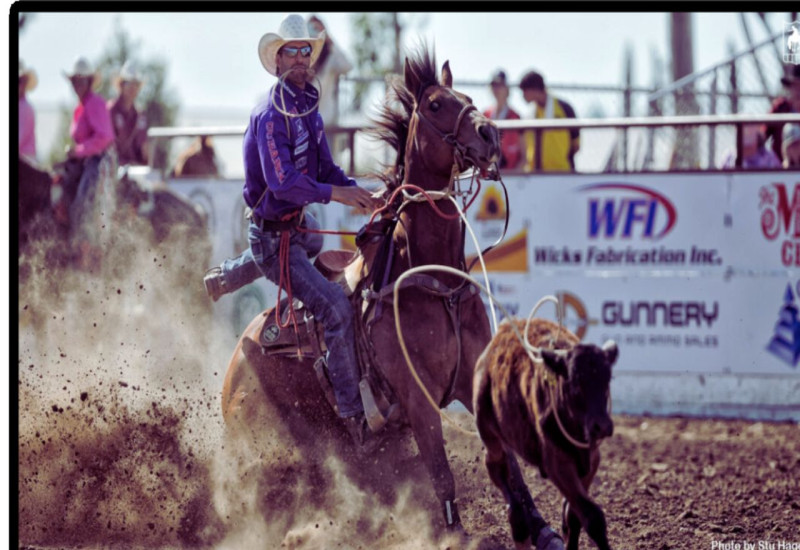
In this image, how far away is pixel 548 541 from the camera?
5.43m

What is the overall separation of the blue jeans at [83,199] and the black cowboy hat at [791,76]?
21.7ft

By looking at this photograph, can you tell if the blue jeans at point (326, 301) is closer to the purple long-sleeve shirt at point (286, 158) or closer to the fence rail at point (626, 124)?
the purple long-sleeve shirt at point (286, 158)

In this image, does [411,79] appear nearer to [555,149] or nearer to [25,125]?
[555,149]

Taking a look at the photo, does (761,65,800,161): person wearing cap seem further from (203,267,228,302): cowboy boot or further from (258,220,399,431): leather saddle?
(203,267,228,302): cowboy boot

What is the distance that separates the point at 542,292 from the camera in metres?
10.6

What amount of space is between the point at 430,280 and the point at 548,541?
1.41m

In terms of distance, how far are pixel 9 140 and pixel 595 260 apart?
5525mm

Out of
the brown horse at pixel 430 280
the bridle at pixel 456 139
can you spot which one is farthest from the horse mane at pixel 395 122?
the bridle at pixel 456 139

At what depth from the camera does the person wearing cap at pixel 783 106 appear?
34.4 feet

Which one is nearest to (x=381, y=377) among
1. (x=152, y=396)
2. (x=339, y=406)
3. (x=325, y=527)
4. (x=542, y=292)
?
(x=339, y=406)

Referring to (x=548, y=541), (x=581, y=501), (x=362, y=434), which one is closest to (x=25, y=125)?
(x=362, y=434)

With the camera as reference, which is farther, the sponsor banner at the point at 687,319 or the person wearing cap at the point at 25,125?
the person wearing cap at the point at 25,125

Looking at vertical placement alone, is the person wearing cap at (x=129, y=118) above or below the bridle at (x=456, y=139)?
above

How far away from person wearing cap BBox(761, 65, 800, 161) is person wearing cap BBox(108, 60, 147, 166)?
6796 millimetres
